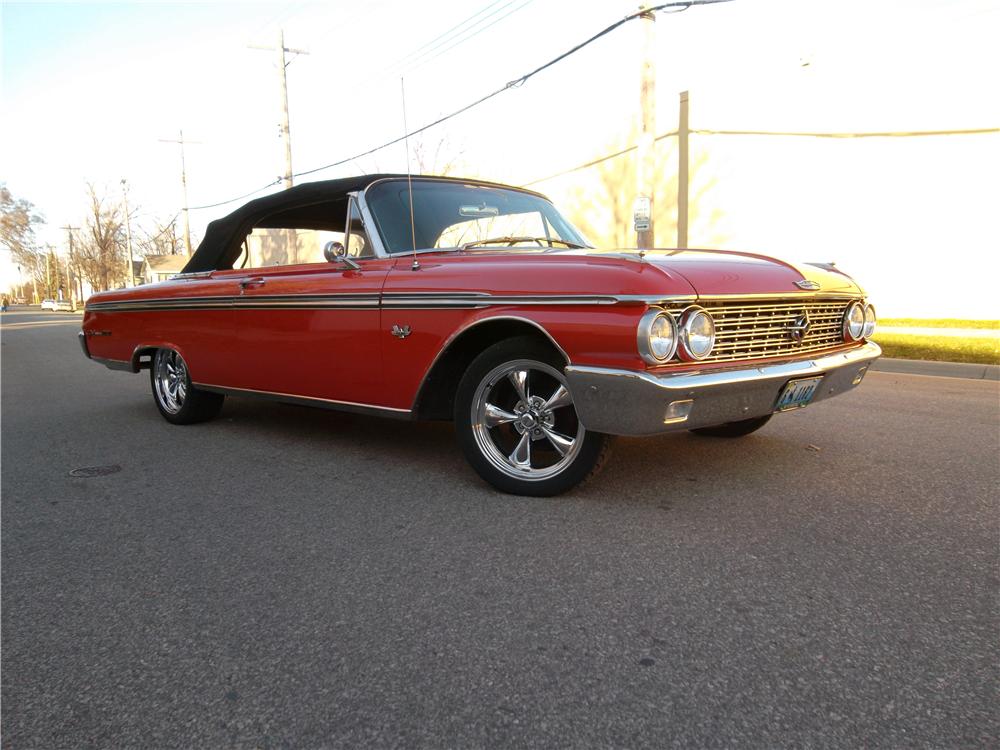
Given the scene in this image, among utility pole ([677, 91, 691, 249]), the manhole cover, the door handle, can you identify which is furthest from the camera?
utility pole ([677, 91, 691, 249])

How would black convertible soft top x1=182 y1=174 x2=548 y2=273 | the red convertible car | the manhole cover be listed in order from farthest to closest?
1. black convertible soft top x1=182 y1=174 x2=548 y2=273
2. the manhole cover
3. the red convertible car

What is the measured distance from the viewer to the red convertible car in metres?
3.13

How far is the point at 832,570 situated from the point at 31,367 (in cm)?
1192

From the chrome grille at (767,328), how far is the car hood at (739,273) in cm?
7

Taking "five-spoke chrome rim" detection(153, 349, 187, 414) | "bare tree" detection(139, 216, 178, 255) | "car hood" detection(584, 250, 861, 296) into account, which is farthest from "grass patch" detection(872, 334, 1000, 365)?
"bare tree" detection(139, 216, 178, 255)

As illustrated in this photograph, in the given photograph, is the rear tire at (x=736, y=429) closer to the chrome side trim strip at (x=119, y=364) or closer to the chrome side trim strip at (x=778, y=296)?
the chrome side trim strip at (x=778, y=296)

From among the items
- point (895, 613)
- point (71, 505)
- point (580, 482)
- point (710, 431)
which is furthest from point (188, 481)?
point (895, 613)

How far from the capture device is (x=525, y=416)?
360 cm

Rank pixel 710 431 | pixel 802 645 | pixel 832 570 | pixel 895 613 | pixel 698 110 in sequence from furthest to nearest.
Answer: pixel 698 110 < pixel 710 431 < pixel 832 570 < pixel 895 613 < pixel 802 645

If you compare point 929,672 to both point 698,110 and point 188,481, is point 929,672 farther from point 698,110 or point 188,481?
point 698,110

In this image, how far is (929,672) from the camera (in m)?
2.01

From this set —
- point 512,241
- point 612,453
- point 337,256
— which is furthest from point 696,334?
point 337,256

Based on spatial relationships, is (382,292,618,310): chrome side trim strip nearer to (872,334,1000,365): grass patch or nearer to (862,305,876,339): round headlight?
(862,305,876,339): round headlight

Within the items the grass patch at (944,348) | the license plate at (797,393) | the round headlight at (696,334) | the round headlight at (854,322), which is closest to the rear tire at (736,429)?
the round headlight at (854,322)
